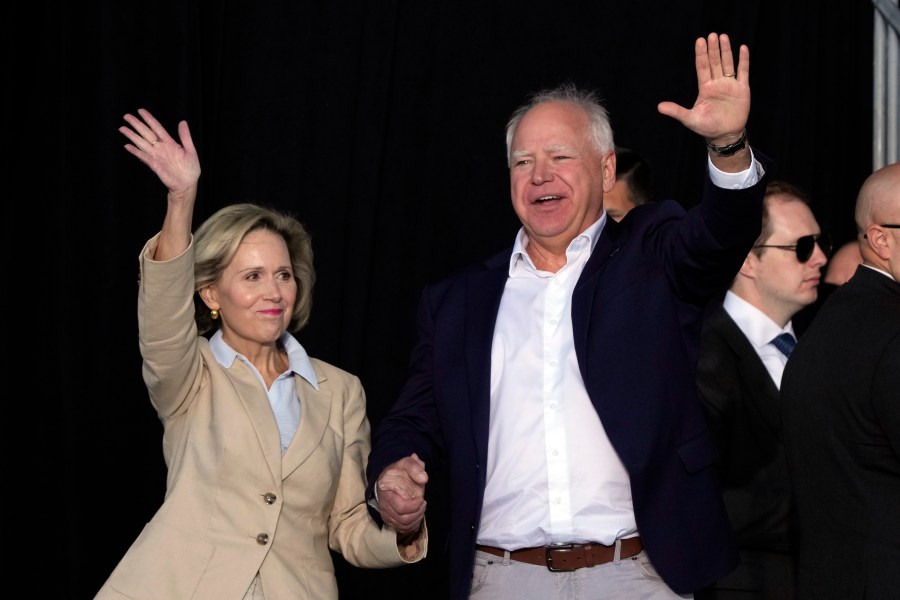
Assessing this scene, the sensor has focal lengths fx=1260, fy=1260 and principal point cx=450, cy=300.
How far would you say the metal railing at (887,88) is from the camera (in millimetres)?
4645

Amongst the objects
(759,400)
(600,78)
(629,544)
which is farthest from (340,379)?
(600,78)

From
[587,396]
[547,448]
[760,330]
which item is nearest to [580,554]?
[547,448]

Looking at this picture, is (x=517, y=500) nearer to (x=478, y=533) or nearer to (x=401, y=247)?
(x=478, y=533)

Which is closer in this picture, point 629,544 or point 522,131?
point 629,544

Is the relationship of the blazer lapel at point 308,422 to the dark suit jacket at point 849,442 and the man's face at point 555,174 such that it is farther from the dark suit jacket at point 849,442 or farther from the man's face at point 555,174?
the dark suit jacket at point 849,442

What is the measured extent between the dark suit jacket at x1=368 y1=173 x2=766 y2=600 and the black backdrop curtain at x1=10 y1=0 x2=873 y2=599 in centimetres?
118

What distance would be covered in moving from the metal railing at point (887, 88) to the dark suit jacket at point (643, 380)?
201 centimetres

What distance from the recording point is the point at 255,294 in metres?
3.25

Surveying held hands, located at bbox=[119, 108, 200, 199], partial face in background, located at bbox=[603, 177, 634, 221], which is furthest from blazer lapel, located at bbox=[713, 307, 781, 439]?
held hands, located at bbox=[119, 108, 200, 199]

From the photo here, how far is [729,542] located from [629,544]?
0.23 m

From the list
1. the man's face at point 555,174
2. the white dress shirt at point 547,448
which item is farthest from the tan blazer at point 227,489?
the man's face at point 555,174

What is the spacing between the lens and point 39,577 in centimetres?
371

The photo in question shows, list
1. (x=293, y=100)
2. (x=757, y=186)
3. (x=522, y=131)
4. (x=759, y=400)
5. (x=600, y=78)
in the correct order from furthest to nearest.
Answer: (x=600, y=78), (x=293, y=100), (x=759, y=400), (x=522, y=131), (x=757, y=186)

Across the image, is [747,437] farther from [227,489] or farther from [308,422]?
[227,489]
